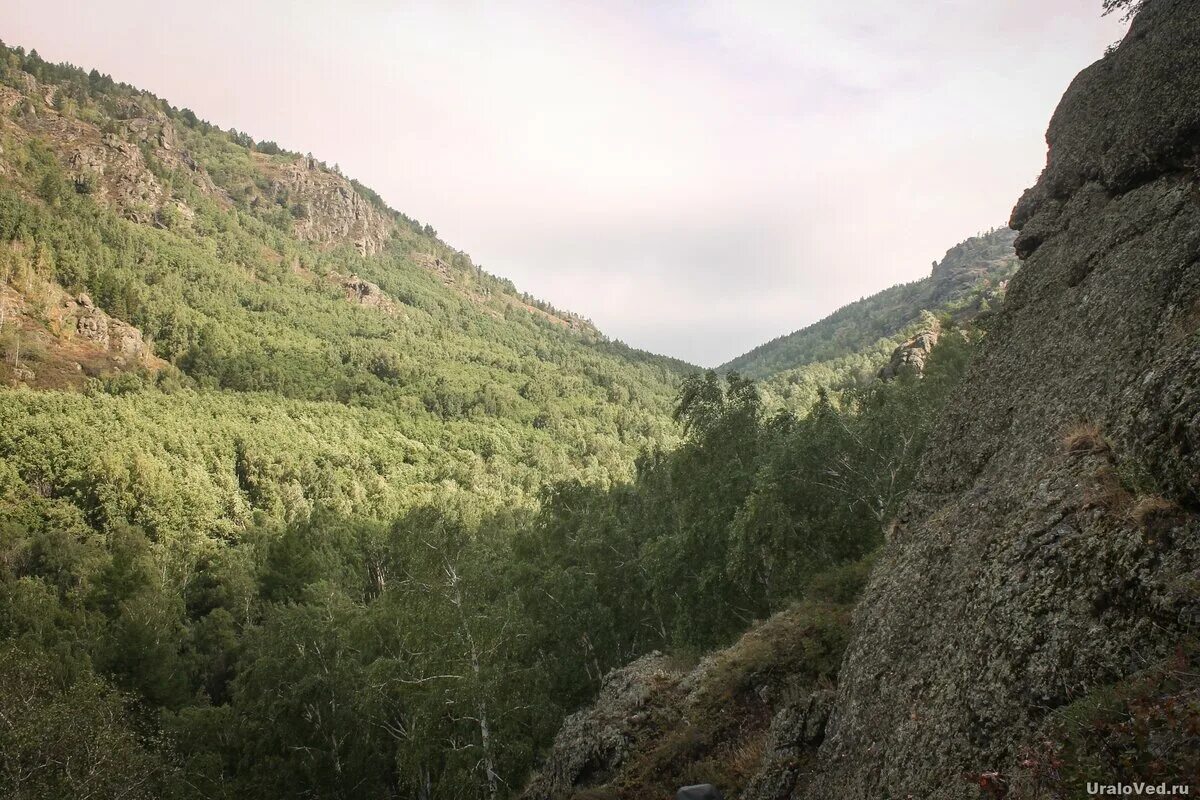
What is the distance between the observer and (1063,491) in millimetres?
8289

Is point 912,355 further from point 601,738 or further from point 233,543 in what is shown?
point 233,543

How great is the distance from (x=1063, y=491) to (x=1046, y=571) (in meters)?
1.37

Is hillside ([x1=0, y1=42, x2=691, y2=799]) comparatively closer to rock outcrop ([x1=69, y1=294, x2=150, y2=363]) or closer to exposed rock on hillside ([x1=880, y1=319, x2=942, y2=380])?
rock outcrop ([x1=69, y1=294, x2=150, y2=363])

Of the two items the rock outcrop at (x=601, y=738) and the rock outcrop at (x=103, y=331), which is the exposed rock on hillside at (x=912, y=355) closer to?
the rock outcrop at (x=601, y=738)

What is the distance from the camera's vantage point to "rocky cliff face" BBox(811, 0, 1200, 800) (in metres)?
6.62

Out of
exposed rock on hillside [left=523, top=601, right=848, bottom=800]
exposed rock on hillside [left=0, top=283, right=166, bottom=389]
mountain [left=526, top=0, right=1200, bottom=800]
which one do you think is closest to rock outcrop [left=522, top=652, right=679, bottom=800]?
exposed rock on hillside [left=523, top=601, right=848, bottom=800]

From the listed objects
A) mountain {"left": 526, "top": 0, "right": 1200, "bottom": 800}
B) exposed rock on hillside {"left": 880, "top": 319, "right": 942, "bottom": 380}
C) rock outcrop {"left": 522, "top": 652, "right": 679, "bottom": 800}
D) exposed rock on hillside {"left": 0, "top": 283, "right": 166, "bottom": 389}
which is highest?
exposed rock on hillside {"left": 0, "top": 283, "right": 166, "bottom": 389}

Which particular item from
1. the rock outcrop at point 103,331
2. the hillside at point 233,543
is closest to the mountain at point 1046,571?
the hillside at point 233,543

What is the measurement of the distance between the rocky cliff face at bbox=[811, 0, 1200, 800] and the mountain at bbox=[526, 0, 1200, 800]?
0.03 metres

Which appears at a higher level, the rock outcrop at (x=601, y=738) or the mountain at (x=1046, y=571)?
the mountain at (x=1046, y=571)

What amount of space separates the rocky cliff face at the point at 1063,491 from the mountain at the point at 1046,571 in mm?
35

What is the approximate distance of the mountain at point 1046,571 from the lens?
6148 millimetres

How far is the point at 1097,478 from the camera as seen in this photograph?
311 inches

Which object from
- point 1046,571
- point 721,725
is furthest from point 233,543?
point 1046,571
